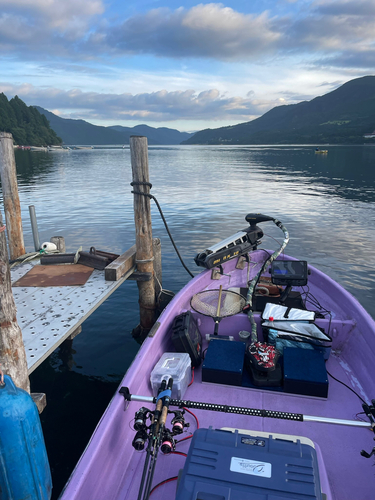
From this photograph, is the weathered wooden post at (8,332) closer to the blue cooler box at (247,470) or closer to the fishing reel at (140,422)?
the fishing reel at (140,422)

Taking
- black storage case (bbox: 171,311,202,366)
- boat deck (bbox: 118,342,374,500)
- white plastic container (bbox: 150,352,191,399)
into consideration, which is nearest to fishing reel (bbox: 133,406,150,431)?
boat deck (bbox: 118,342,374,500)

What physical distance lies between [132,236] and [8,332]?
1287cm

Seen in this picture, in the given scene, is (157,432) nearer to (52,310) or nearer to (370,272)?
(52,310)

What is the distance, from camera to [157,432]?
291 centimetres

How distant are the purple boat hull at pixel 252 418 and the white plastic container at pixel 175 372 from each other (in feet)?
0.39

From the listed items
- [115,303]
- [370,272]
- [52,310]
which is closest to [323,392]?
[52,310]

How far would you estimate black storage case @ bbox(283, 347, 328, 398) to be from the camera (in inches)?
173

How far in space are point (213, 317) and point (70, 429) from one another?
3.03 metres

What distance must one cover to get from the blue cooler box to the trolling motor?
14.3 feet

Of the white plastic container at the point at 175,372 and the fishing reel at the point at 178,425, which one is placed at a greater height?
the fishing reel at the point at 178,425

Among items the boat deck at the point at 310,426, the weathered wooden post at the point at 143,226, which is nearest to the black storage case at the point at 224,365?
the boat deck at the point at 310,426

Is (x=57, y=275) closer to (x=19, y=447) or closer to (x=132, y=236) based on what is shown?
(x=19, y=447)

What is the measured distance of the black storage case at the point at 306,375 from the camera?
440 cm

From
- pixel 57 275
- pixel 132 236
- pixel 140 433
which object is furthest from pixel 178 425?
pixel 132 236
